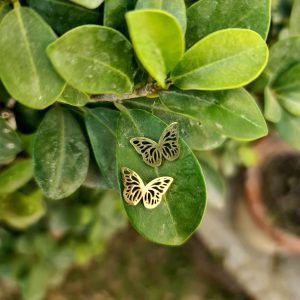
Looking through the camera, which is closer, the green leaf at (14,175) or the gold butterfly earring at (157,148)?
the gold butterfly earring at (157,148)

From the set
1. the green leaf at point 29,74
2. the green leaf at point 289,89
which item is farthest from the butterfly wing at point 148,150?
the green leaf at point 289,89


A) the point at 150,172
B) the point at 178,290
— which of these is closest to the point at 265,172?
the point at 178,290

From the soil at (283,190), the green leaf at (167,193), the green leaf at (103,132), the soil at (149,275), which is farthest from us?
the soil at (149,275)

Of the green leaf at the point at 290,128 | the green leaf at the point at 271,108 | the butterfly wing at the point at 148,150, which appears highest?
the butterfly wing at the point at 148,150

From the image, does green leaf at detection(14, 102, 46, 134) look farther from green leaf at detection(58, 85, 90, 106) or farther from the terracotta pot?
the terracotta pot

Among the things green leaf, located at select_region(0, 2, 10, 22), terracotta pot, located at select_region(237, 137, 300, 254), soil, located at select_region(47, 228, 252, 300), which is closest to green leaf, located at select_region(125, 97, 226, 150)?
green leaf, located at select_region(0, 2, 10, 22)

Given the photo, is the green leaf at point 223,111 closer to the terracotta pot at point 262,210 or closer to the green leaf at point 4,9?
the green leaf at point 4,9

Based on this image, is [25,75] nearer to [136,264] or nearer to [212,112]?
[212,112]

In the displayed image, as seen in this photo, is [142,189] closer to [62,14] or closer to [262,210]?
[62,14]

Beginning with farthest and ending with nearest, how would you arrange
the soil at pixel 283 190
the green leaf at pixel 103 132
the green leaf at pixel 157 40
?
the soil at pixel 283 190 < the green leaf at pixel 103 132 < the green leaf at pixel 157 40
